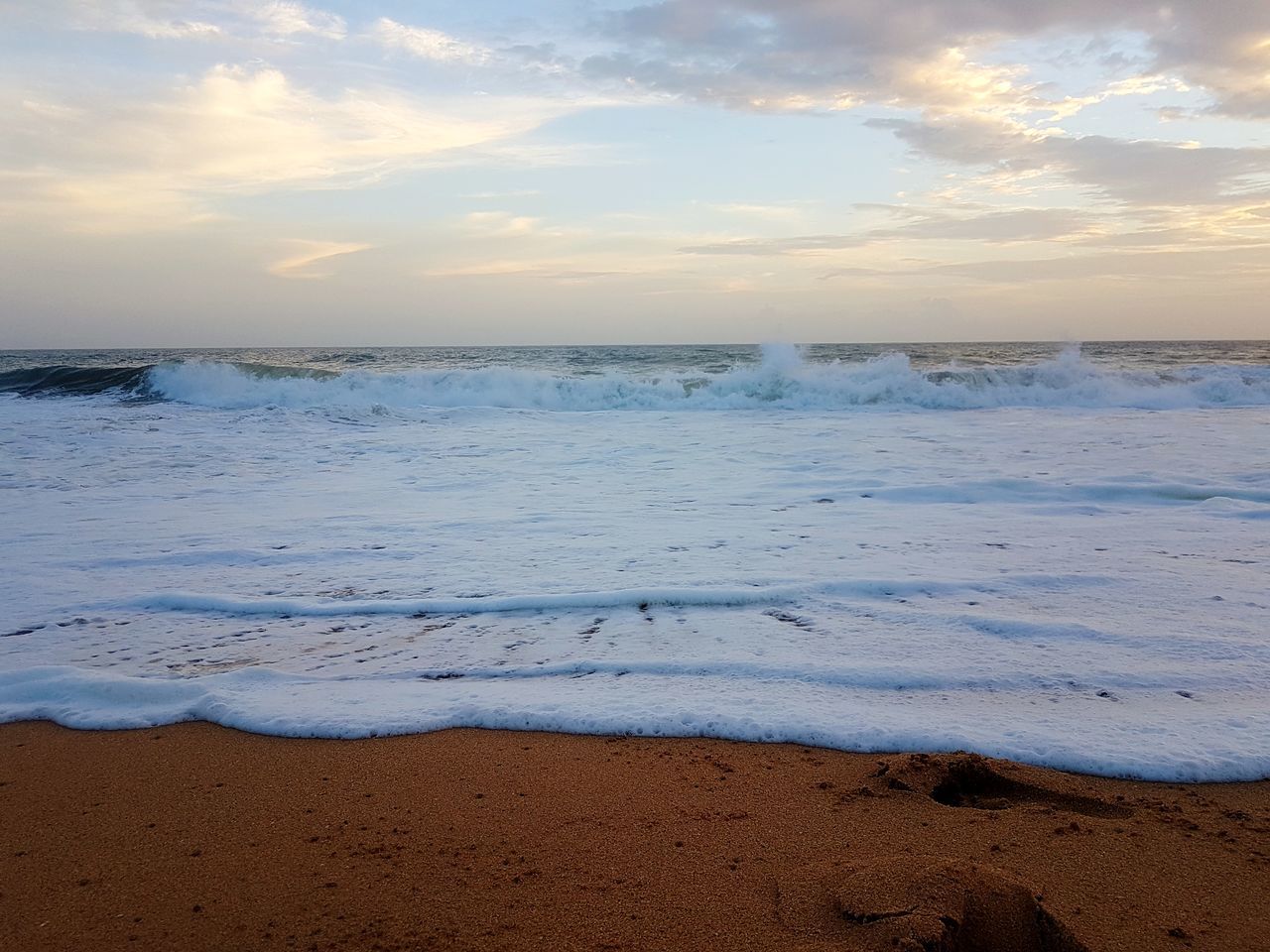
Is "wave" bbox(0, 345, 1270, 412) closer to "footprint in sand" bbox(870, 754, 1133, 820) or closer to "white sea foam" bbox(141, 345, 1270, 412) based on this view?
"white sea foam" bbox(141, 345, 1270, 412)

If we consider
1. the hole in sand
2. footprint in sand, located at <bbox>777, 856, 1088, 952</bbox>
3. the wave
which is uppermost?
the wave

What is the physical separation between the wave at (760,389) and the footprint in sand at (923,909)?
53.9 ft

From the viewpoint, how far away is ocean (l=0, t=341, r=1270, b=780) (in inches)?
128

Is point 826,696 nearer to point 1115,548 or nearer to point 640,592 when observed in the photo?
point 640,592

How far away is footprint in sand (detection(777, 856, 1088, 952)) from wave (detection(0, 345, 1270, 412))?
53.9 feet

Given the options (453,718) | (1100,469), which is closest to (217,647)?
(453,718)

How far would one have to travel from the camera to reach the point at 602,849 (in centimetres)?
235

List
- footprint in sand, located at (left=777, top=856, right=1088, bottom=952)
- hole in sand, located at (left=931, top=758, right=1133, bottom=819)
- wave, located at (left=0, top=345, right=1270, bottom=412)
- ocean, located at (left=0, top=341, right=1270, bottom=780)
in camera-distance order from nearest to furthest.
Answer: footprint in sand, located at (left=777, top=856, right=1088, bottom=952) → hole in sand, located at (left=931, top=758, right=1133, bottom=819) → ocean, located at (left=0, top=341, right=1270, bottom=780) → wave, located at (left=0, top=345, right=1270, bottom=412)

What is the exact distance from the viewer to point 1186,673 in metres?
3.49

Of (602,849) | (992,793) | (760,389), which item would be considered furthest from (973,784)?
(760,389)

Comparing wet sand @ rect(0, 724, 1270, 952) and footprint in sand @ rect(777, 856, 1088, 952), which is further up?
footprint in sand @ rect(777, 856, 1088, 952)

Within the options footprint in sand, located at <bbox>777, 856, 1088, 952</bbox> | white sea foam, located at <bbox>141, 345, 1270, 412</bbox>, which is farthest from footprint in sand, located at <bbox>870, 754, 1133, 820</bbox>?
white sea foam, located at <bbox>141, 345, 1270, 412</bbox>

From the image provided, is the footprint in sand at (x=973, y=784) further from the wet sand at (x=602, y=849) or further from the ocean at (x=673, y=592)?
the ocean at (x=673, y=592)

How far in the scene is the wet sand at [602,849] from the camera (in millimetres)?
2002
